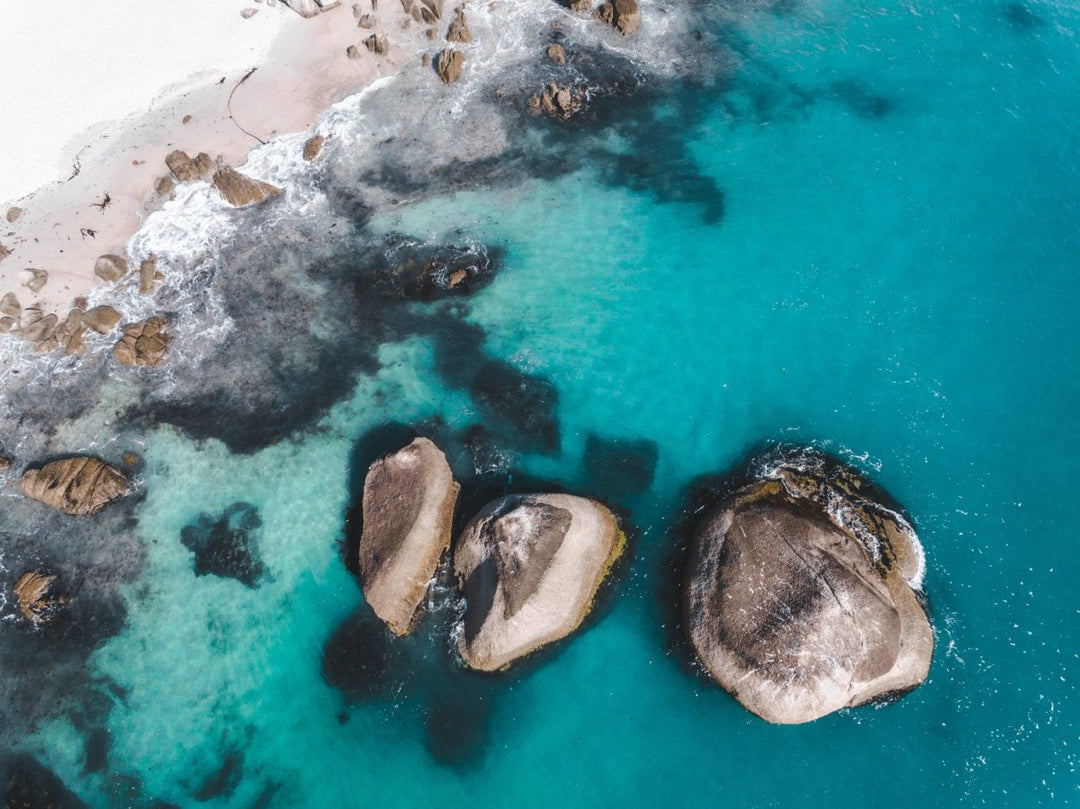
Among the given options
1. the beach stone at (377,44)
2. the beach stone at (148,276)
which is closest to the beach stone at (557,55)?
the beach stone at (377,44)

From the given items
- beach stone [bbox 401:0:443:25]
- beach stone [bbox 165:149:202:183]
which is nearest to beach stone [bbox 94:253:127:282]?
beach stone [bbox 165:149:202:183]

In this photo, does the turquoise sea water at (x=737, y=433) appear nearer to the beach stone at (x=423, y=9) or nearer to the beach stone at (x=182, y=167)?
the beach stone at (x=182, y=167)

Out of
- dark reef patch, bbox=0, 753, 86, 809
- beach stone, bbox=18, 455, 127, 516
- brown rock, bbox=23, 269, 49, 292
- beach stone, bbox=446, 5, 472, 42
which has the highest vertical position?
beach stone, bbox=446, 5, 472, 42

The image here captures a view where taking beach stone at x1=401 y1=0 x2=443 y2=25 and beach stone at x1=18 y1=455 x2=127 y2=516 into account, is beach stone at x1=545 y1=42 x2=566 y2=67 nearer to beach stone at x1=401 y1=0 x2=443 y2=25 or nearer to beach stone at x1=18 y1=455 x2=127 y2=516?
beach stone at x1=401 y1=0 x2=443 y2=25

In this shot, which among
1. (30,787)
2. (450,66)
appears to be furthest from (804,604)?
(450,66)

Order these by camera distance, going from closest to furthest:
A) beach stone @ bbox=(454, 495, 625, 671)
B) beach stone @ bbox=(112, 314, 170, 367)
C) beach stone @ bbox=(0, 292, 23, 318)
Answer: beach stone @ bbox=(454, 495, 625, 671) < beach stone @ bbox=(112, 314, 170, 367) < beach stone @ bbox=(0, 292, 23, 318)

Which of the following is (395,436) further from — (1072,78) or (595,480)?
(1072,78)

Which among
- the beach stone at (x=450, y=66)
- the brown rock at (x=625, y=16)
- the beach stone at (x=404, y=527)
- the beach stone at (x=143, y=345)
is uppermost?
the brown rock at (x=625, y=16)
